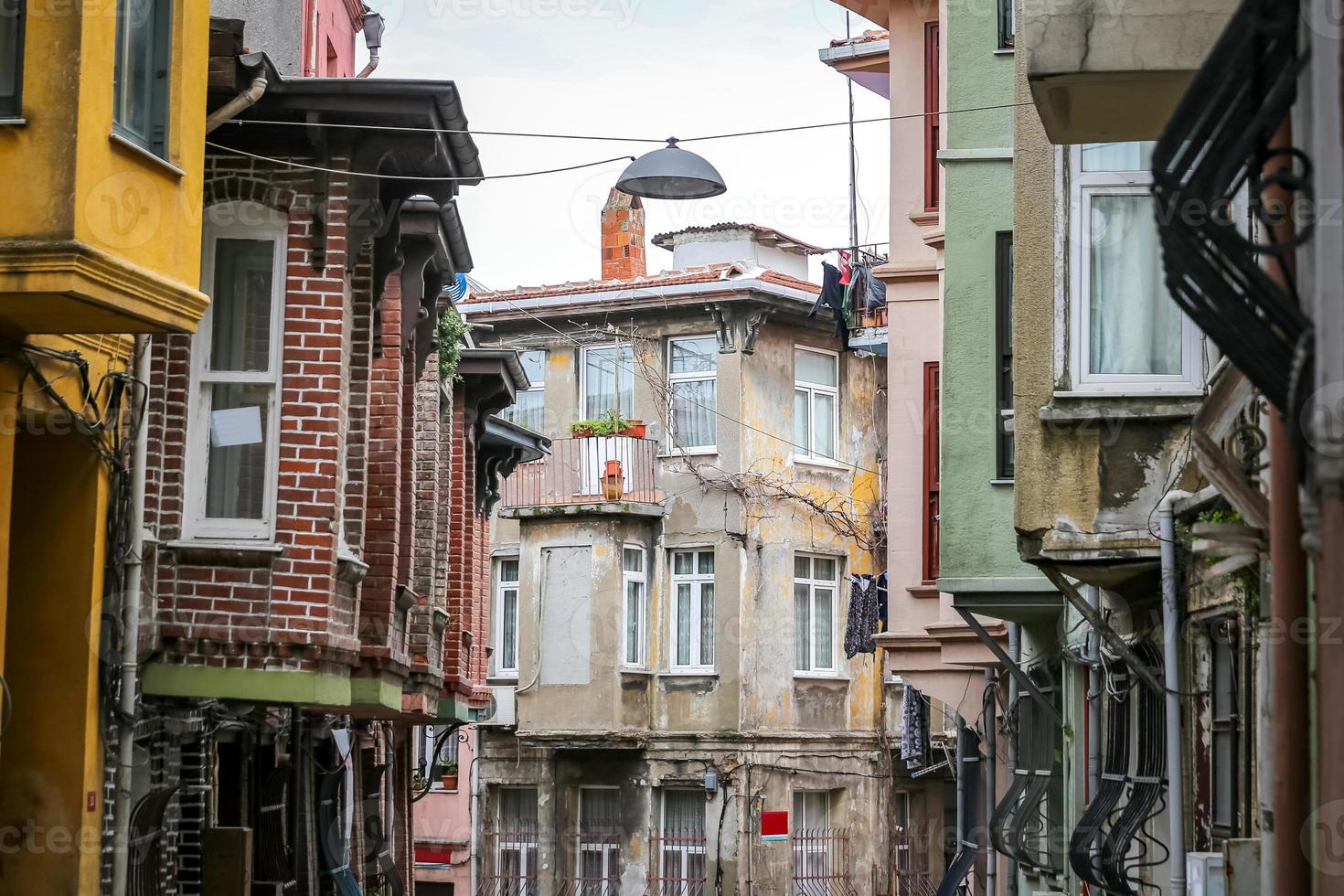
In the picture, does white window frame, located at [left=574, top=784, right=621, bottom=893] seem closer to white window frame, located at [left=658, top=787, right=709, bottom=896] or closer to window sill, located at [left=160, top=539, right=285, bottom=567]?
white window frame, located at [left=658, top=787, right=709, bottom=896]

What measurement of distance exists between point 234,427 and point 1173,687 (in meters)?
6.37

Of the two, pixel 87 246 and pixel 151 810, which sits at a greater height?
pixel 87 246

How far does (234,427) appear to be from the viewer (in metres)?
13.4

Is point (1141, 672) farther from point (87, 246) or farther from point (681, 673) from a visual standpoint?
point (681, 673)

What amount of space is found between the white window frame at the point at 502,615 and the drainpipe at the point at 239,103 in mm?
23141

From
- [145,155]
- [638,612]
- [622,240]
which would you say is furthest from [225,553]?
[622,240]

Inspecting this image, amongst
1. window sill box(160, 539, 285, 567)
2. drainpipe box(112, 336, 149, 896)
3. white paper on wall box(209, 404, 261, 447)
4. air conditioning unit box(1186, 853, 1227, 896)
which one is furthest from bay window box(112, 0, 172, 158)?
air conditioning unit box(1186, 853, 1227, 896)

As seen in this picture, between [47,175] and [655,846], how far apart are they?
2567 centimetres

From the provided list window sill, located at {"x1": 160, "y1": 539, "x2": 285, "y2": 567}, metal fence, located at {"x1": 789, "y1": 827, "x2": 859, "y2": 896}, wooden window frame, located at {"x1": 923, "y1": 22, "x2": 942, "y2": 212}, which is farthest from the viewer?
metal fence, located at {"x1": 789, "y1": 827, "x2": 859, "y2": 896}

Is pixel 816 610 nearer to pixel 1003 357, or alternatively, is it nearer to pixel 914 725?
pixel 914 725

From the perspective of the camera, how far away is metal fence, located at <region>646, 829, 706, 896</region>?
1328 inches

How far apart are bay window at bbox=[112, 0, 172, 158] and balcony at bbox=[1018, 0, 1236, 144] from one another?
4.87 meters

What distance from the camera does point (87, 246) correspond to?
9.87m

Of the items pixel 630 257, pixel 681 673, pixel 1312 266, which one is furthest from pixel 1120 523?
pixel 630 257
